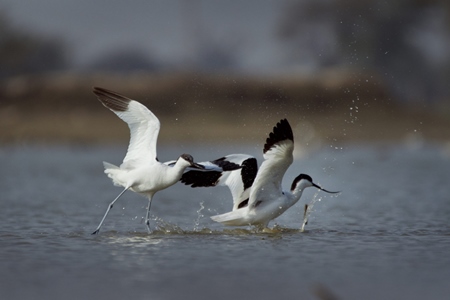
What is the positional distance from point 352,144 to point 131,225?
19.7 m

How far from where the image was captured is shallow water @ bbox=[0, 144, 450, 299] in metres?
7.89

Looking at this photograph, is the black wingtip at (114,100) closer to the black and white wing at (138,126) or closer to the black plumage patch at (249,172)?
the black and white wing at (138,126)

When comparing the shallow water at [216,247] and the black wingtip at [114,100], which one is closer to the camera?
the shallow water at [216,247]

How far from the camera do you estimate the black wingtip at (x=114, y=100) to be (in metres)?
11.0

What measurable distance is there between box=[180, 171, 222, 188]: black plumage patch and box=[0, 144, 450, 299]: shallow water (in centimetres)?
58

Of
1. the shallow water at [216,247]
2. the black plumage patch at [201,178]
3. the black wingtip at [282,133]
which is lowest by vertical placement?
the shallow water at [216,247]

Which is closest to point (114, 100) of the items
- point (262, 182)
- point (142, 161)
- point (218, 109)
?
point (142, 161)

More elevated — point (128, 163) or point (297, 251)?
point (128, 163)

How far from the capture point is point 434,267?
8781 mm

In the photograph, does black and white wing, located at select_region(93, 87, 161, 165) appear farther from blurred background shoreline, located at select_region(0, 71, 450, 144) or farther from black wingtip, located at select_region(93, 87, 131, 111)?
blurred background shoreline, located at select_region(0, 71, 450, 144)

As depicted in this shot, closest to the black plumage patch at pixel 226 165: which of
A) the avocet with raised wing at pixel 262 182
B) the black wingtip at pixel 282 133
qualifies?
the avocet with raised wing at pixel 262 182

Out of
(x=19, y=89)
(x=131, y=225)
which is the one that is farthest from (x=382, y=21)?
(x=131, y=225)

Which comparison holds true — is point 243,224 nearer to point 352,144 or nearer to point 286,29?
point 352,144

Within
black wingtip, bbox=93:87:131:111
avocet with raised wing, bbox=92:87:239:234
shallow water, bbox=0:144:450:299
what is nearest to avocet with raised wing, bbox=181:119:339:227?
shallow water, bbox=0:144:450:299
